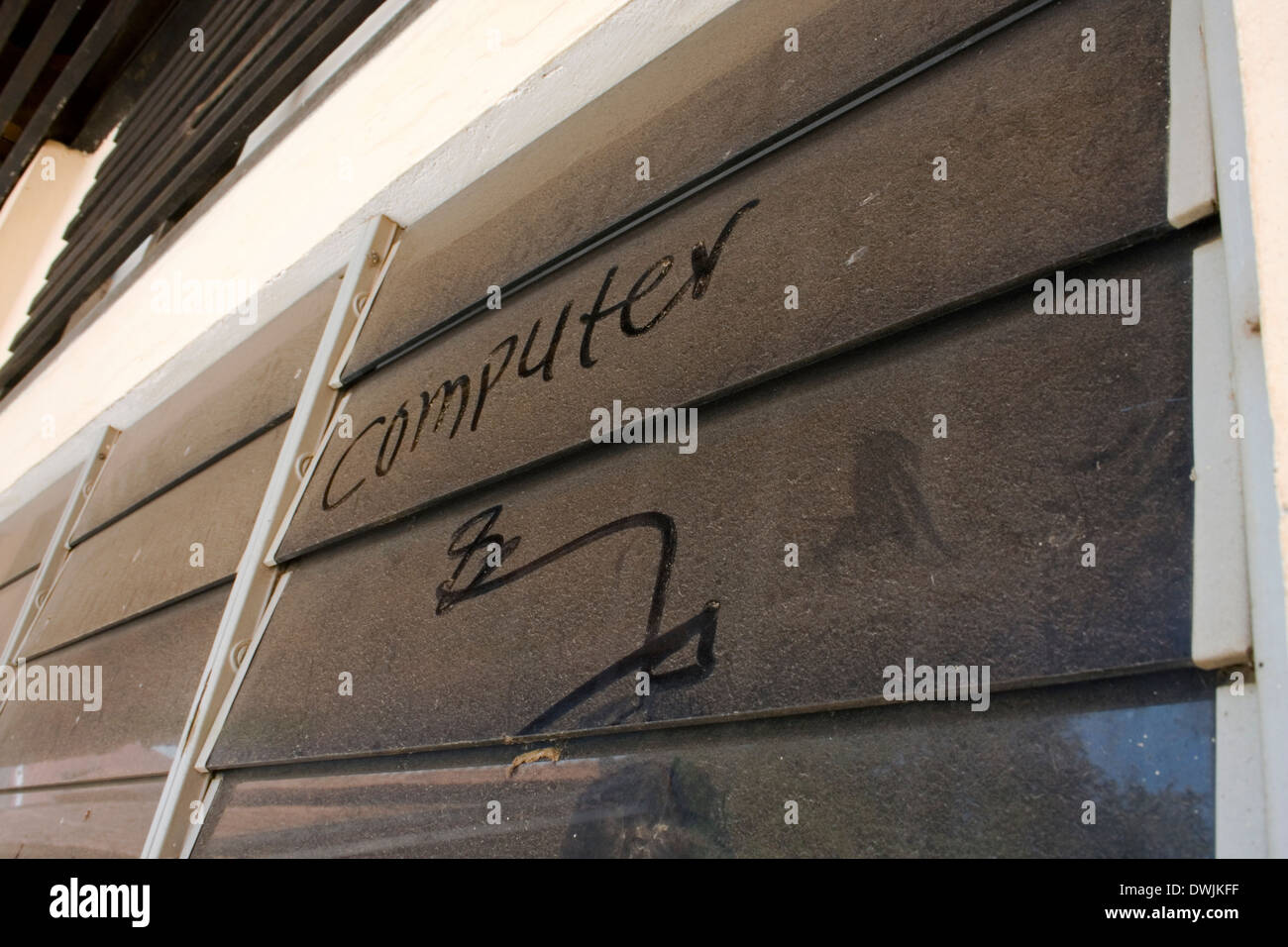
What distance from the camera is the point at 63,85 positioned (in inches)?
147

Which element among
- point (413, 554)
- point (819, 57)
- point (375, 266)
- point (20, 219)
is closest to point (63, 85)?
point (20, 219)

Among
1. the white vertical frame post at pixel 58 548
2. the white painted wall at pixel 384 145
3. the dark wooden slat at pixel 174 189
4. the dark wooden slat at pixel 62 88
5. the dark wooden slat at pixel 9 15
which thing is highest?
the dark wooden slat at pixel 9 15

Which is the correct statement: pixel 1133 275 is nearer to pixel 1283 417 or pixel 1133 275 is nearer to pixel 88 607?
pixel 1283 417

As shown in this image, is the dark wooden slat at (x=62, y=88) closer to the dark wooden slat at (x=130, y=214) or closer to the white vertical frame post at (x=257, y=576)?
the dark wooden slat at (x=130, y=214)

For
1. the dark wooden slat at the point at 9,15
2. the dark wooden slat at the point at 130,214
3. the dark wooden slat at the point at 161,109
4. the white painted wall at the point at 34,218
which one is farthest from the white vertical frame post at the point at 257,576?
the white painted wall at the point at 34,218

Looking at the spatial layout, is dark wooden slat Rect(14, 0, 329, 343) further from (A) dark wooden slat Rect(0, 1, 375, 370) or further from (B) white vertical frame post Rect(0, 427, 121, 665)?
(B) white vertical frame post Rect(0, 427, 121, 665)
